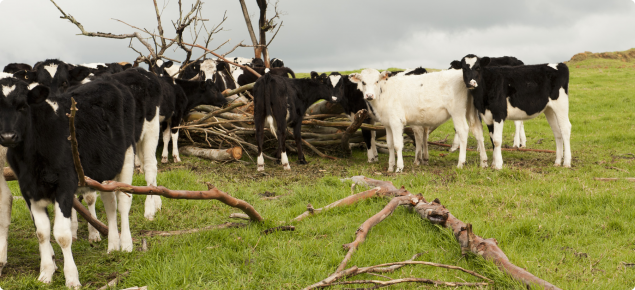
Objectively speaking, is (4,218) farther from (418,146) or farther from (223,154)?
(418,146)

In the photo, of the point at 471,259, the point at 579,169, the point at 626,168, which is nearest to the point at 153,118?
the point at 471,259

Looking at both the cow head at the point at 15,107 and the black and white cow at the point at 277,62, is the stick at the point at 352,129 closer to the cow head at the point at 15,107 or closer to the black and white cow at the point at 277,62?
the cow head at the point at 15,107

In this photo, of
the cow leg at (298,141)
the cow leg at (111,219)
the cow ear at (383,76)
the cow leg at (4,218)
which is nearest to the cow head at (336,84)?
the cow leg at (298,141)

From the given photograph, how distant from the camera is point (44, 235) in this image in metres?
4.45

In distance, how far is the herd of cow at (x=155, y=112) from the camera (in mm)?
4316

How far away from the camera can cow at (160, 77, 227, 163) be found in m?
11.1

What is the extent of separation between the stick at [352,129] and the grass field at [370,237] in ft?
5.03

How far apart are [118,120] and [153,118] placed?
1.55m

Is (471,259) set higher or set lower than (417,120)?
lower

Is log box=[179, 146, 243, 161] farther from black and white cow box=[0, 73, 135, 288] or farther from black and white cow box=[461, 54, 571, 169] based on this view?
black and white cow box=[0, 73, 135, 288]

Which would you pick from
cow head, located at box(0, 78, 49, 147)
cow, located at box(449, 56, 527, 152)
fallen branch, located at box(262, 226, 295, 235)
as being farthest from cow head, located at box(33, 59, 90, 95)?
cow, located at box(449, 56, 527, 152)

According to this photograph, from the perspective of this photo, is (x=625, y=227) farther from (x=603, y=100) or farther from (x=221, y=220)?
(x=603, y=100)

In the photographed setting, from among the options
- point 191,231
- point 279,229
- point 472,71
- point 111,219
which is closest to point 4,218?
point 111,219

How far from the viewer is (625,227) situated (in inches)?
223
